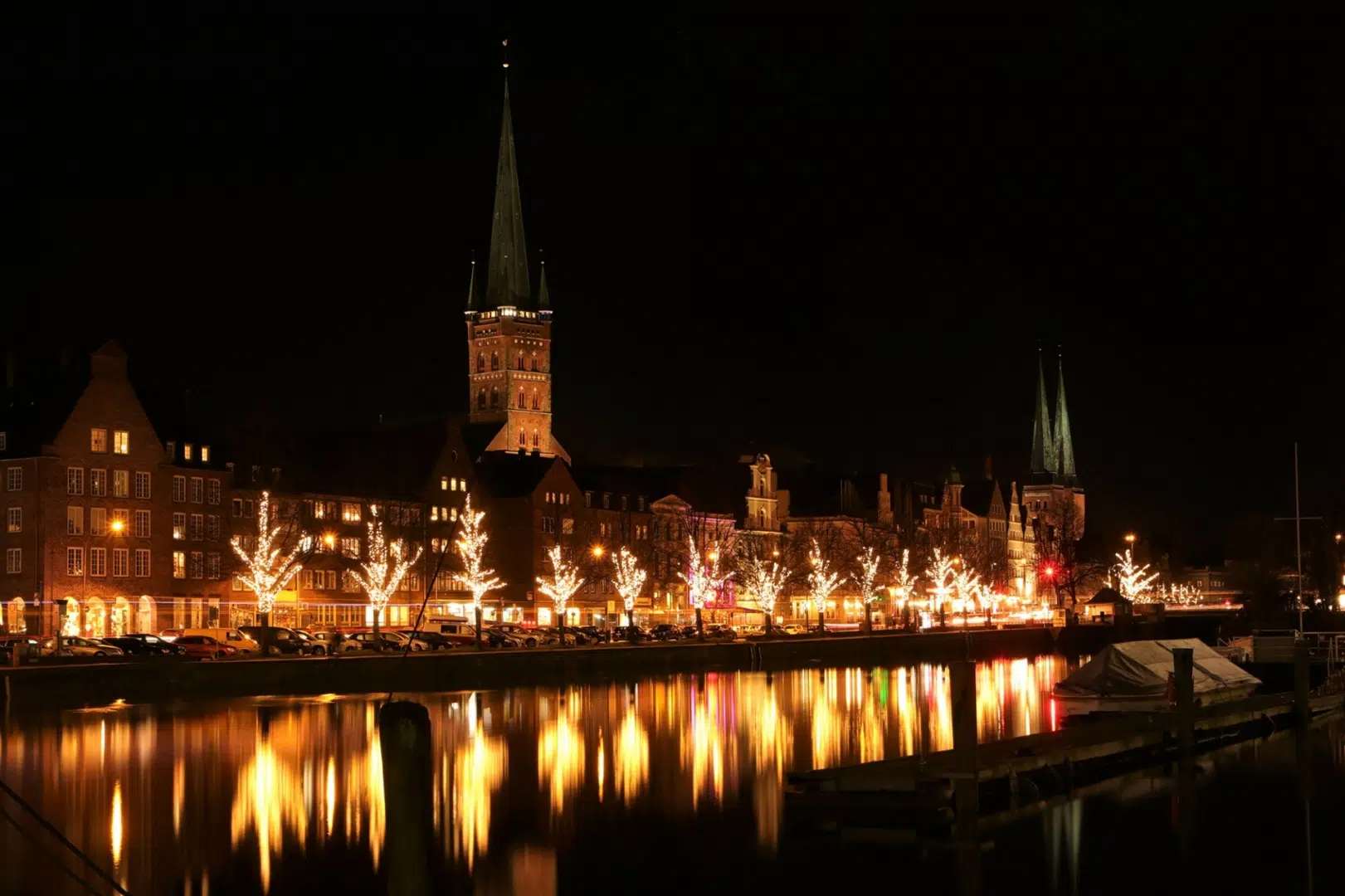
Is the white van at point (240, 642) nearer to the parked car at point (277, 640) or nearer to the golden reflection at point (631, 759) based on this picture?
the parked car at point (277, 640)

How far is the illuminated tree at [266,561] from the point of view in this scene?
101562mm

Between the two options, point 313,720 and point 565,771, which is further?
point 313,720

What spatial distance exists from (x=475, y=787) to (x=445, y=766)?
4.65 meters

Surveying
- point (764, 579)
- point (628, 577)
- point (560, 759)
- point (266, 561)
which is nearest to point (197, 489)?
point (266, 561)

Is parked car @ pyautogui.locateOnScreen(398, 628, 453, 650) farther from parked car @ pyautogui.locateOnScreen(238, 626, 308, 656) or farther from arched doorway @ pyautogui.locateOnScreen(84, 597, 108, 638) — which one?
arched doorway @ pyautogui.locateOnScreen(84, 597, 108, 638)

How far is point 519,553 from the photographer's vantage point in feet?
456

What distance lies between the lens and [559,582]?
127 metres

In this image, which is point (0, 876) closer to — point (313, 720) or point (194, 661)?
point (313, 720)

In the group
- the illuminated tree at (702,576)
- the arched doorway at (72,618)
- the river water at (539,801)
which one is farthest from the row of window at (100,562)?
the illuminated tree at (702,576)

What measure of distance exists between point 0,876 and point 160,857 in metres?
3.49

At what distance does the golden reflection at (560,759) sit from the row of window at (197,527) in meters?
47.2

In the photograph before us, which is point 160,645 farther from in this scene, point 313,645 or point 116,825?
point 116,825

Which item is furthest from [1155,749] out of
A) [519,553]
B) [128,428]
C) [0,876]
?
[519,553]

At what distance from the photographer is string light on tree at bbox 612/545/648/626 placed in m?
131
